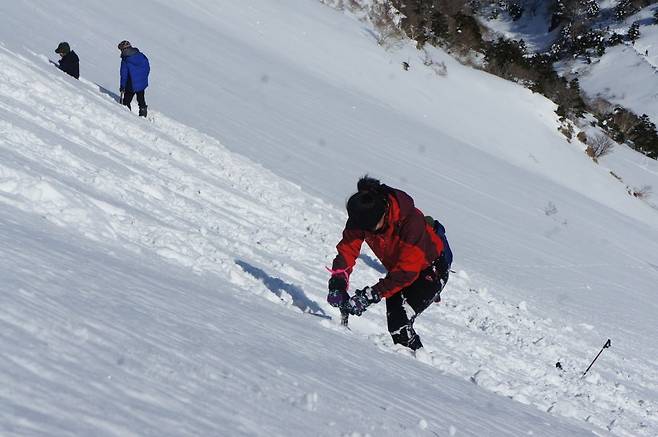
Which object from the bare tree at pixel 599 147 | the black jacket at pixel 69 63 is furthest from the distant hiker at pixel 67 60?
the bare tree at pixel 599 147

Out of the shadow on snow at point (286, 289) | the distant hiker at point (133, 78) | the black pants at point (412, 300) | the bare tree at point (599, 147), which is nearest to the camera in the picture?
the black pants at point (412, 300)

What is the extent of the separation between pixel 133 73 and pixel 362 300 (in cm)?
762

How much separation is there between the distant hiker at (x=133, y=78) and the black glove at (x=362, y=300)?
7195mm

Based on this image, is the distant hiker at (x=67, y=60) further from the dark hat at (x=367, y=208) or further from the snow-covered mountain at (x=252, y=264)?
the dark hat at (x=367, y=208)

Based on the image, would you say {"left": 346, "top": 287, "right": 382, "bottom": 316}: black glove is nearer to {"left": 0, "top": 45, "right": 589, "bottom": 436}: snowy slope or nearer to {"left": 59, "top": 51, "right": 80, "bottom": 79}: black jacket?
{"left": 0, "top": 45, "right": 589, "bottom": 436}: snowy slope

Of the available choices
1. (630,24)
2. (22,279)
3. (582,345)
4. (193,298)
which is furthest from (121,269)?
(630,24)

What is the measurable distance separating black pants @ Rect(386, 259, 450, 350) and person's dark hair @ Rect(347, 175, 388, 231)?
0.88m

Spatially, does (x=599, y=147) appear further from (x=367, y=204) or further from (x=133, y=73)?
(x=367, y=204)

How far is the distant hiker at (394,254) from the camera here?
4.60 metres

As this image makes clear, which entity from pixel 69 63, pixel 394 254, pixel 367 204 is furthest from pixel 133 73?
pixel 367 204

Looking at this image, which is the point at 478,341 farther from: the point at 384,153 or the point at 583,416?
the point at 384,153

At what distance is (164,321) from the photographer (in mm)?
3229

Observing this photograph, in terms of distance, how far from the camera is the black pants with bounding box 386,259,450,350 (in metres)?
5.30

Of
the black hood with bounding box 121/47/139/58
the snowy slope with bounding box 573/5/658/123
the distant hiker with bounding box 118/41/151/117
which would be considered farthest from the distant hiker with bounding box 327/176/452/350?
the snowy slope with bounding box 573/5/658/123
